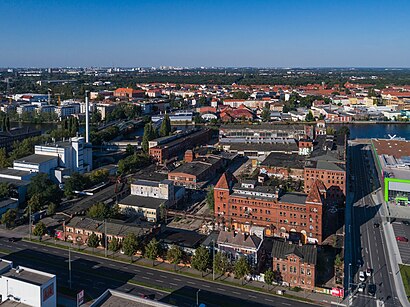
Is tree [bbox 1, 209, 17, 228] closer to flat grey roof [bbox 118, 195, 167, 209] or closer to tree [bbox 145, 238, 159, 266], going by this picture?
flat grey roof [bbox 118, 195, 167, 209]

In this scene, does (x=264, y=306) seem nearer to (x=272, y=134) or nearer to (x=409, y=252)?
(x=409, y=252)

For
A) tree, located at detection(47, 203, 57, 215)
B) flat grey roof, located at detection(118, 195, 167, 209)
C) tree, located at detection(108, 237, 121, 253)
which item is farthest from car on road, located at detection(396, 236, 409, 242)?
tree, located at detection(47, 203, 57, 215)

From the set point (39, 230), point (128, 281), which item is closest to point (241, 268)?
point (128, 281)

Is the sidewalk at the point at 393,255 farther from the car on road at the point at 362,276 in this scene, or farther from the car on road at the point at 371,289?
the car on road at the point at 362,276

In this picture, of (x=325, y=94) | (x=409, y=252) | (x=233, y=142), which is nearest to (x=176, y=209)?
(x=409, y=252)

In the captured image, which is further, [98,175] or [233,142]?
[233,142]

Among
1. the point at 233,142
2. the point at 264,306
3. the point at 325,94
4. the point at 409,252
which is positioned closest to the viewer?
the point at 264,306

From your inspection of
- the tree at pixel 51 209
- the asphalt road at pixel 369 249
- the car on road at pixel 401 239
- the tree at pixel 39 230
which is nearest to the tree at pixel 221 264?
the asphalt road at pixel 369 249
